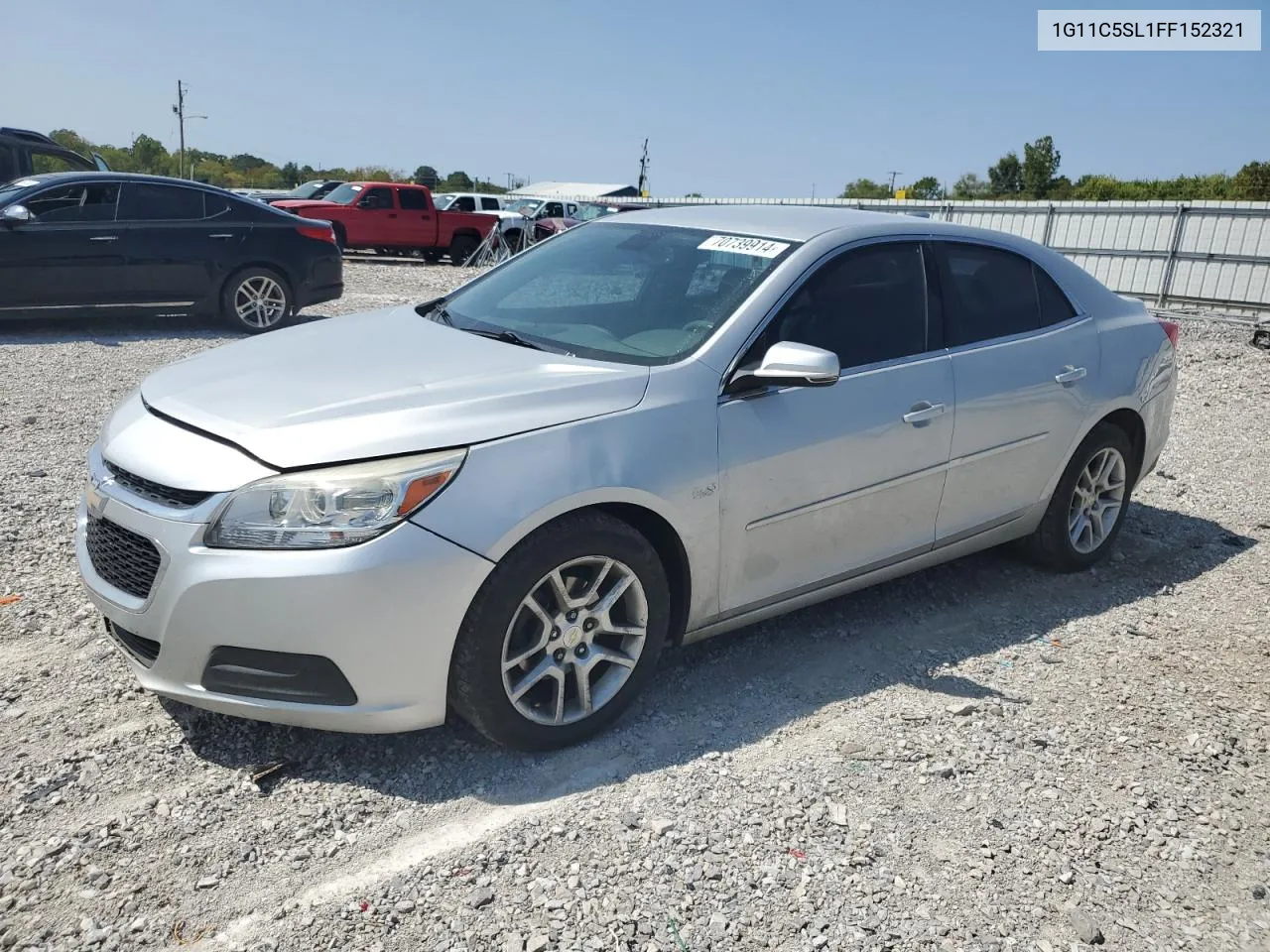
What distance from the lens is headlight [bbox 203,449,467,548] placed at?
2875 millimetres

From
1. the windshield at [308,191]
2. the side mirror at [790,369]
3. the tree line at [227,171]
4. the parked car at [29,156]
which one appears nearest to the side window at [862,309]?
the side mirror at [790,369]

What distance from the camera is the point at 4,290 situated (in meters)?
9.89

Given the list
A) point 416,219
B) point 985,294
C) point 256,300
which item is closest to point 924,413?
point 985,294

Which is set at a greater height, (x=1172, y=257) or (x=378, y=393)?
(x=1172, y=257)

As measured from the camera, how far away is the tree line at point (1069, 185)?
4191 cm

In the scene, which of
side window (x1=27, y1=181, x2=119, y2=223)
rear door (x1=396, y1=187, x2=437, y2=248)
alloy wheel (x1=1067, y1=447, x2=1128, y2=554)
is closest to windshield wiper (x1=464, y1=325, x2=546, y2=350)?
alloy wheel (x1=1067, y1=447, x2=1128, y2=554)

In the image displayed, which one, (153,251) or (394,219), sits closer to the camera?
(153,251)

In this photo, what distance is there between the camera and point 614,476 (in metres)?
3.23

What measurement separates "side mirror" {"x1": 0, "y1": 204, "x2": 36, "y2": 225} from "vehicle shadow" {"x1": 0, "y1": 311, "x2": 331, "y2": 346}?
0.97m

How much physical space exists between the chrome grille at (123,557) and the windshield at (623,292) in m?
1.47

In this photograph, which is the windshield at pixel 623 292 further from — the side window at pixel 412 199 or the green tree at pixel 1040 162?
the green tree at pixel 1040 162

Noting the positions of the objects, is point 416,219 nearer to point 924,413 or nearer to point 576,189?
point 924,413

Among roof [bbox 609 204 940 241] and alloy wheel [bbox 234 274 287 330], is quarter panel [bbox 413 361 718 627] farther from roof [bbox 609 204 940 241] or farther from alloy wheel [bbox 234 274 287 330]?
alloy wheel [bbox 234 274 287 330]

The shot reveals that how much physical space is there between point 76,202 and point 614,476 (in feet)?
29.9
